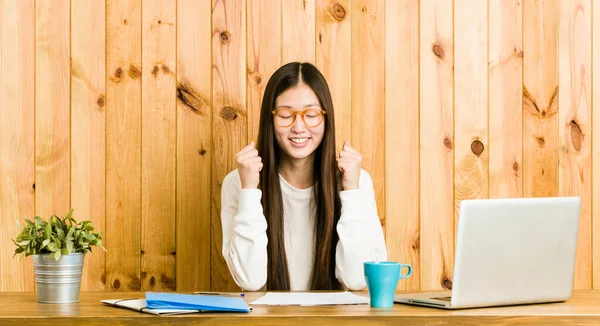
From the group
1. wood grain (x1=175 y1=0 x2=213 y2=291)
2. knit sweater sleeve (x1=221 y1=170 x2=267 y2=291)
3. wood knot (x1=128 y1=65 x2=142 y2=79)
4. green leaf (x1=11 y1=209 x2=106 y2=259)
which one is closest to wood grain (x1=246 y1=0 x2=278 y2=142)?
wood grain (x1=175 y1=0 x2=213 y2=291)

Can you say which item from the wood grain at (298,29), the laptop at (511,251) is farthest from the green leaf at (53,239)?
the wood grain at (298,29)

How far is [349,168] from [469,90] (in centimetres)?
62

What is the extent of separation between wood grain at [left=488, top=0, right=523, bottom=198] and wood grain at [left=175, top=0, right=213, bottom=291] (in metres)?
0.97

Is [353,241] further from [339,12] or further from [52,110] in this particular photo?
[52,110]

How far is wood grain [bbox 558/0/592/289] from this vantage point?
2492 mm

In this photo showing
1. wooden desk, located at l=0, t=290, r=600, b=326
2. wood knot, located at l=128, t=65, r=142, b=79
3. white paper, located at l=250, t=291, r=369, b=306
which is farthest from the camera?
wood knot, located at l=128, t=65, r=142, b=79

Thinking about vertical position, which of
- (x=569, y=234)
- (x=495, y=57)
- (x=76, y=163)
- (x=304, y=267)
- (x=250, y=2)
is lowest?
(x=304, y=267)

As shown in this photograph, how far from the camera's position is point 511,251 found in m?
1.40

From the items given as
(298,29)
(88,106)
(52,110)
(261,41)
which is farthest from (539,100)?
(52,110)

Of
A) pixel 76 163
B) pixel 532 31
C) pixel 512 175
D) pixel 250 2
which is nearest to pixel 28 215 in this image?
pixel 76 163

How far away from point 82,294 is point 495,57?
1.57 meters

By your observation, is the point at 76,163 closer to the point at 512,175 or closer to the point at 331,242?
the point at 331,242

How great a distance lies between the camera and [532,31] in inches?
98.0

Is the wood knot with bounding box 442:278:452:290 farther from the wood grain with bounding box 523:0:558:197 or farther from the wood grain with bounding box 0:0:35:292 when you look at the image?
the wood grain with bounding box 0:0:35:292
